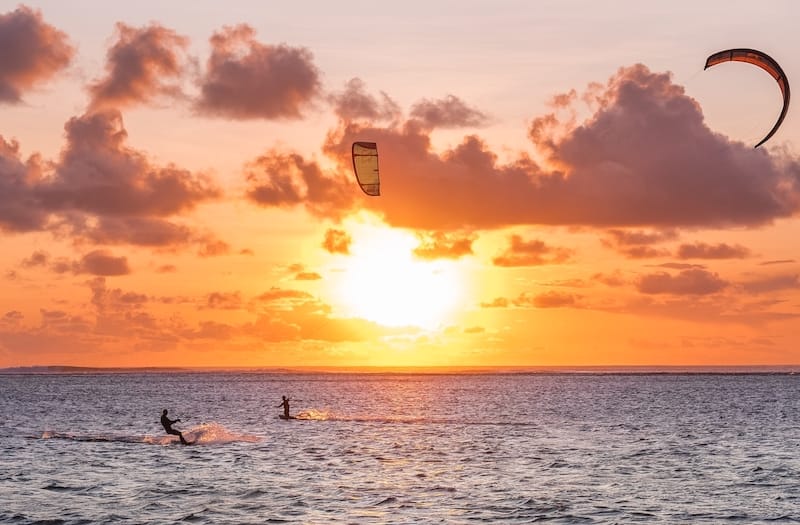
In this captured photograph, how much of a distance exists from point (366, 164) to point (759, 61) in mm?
16663

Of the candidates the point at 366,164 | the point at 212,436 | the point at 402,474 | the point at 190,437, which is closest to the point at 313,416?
the point at 212,436

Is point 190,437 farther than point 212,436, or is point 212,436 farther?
point 212,436

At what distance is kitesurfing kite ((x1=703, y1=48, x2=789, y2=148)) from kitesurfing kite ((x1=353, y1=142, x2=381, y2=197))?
1339 centimetres

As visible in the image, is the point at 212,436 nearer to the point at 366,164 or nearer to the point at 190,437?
the point at 190,437

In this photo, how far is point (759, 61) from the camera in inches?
1619

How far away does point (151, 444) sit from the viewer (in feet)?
198

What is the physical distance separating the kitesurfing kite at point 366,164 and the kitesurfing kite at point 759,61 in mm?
13394

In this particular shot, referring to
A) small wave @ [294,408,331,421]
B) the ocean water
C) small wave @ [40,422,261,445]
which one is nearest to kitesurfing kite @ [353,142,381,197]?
the ocean water

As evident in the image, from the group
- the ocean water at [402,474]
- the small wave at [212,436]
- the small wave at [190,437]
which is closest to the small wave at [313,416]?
the ocean water at [402,474]

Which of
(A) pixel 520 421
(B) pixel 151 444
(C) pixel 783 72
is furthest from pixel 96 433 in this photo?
(C) pixel 783 72

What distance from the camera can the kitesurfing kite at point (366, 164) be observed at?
3678cm

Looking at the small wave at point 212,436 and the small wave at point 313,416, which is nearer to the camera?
the small wave at point 212,436

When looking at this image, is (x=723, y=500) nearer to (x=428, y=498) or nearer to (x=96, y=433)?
(x=428, y=498)

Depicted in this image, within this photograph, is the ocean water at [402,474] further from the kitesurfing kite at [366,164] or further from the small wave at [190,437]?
the kitesurfing kite at [366,164]
